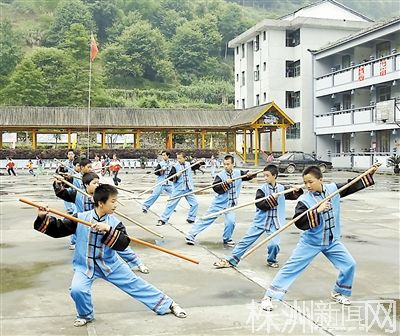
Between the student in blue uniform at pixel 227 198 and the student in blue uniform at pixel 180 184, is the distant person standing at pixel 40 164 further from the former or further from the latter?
the student in blue uniform at pixel 227 198

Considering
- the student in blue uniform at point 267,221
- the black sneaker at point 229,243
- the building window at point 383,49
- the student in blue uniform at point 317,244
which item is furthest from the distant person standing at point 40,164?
the student in blue uniform at point 317,244

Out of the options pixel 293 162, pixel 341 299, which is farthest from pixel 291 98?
pixel 341 299

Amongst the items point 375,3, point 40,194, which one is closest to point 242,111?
point 40,194

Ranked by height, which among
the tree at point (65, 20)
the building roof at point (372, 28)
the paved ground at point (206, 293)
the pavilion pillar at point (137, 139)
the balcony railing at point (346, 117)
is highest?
the tree at point (65, 20)

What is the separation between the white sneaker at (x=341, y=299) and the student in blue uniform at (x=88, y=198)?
100 inches

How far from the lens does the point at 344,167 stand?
1437 inches

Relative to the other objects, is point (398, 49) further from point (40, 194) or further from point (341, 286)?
point (341, 286)

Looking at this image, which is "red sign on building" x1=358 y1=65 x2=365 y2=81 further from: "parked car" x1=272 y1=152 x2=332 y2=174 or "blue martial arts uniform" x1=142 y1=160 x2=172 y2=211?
"blue martial arts uniform" x1=142 y1=160 x2=172 y2=211

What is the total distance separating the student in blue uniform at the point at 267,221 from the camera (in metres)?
7.09

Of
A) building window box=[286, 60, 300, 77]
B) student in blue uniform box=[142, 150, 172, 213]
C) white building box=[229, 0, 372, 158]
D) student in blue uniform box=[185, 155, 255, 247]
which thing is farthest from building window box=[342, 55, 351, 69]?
student in blue uniform box=[185, 155, 255, 247]

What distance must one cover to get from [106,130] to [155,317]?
37.4 metres

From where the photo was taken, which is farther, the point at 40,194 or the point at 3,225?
the point at 40,194

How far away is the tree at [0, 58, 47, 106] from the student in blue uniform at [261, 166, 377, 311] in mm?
56088

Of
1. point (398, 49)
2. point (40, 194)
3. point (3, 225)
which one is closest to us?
point (3, 225)
